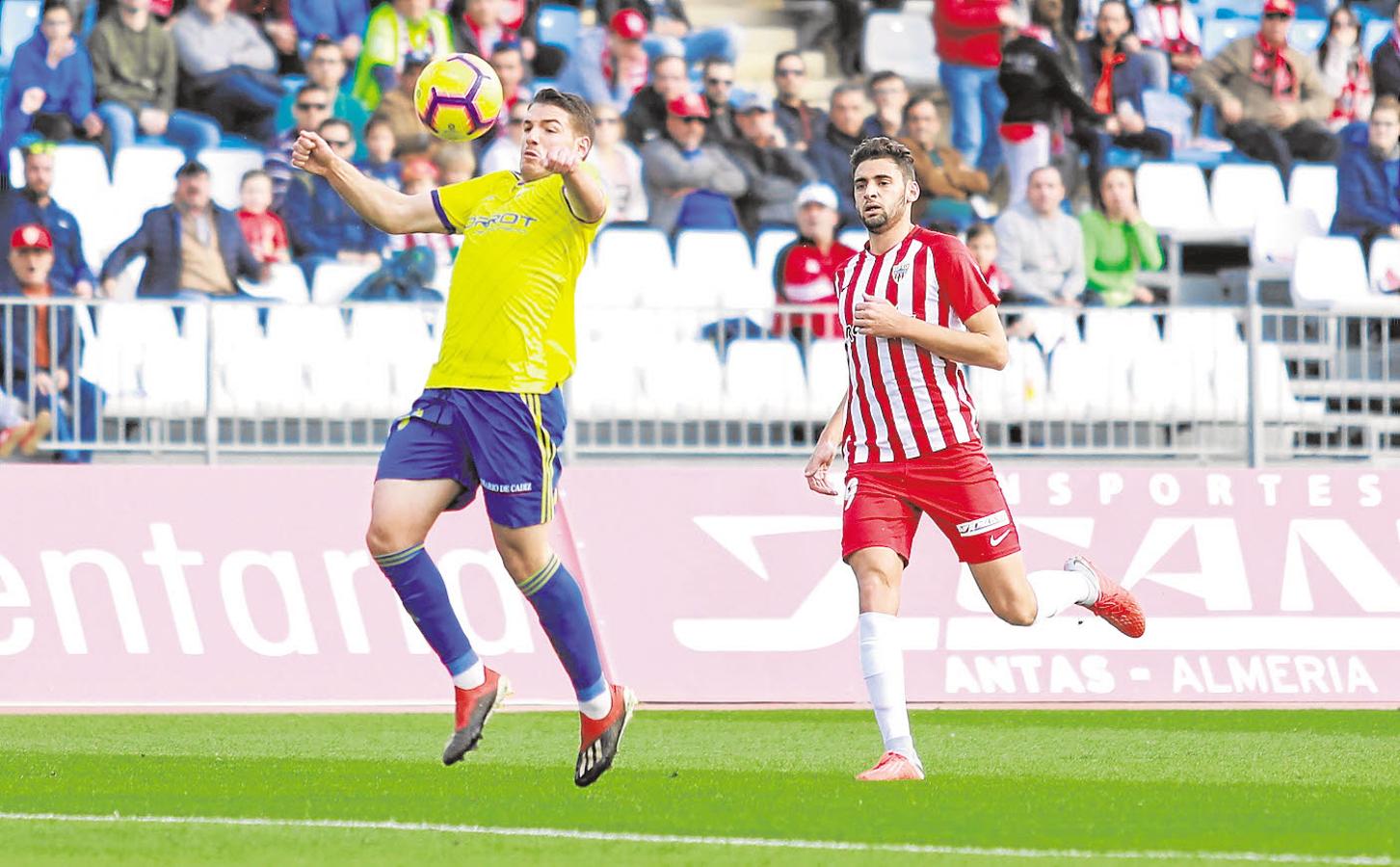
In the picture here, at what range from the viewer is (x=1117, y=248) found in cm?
1499

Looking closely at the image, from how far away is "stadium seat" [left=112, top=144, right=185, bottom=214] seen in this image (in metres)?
14.4

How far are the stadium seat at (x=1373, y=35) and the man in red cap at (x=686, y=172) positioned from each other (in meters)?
6.46

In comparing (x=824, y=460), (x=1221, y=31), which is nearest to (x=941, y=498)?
(x=824, y=460)

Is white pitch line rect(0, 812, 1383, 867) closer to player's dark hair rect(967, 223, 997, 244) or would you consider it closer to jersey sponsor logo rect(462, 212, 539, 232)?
jersey sponsor logo rect(462, 212, 539, 232)

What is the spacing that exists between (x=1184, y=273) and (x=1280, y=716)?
7.14m

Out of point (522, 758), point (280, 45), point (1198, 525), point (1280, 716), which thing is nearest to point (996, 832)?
point (522, 758)

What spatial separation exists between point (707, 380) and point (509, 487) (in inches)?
202

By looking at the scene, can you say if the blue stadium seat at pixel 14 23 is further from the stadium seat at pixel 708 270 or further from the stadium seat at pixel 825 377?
the stadium seat at pixel 825 377

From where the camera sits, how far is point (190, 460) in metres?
11.7

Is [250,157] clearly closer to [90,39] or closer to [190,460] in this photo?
[90,39]

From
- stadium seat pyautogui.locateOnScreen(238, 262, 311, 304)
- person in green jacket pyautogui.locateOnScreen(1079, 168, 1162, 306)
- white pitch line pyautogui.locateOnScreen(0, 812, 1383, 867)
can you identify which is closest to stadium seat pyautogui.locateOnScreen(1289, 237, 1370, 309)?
person in green jacket pyautogui.locateOnScreen(1079, 168, 1162, 306)

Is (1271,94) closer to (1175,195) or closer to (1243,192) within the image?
(1243,192)

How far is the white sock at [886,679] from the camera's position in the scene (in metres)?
6.93

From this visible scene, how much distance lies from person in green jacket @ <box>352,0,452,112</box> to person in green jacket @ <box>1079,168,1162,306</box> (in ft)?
16.0
